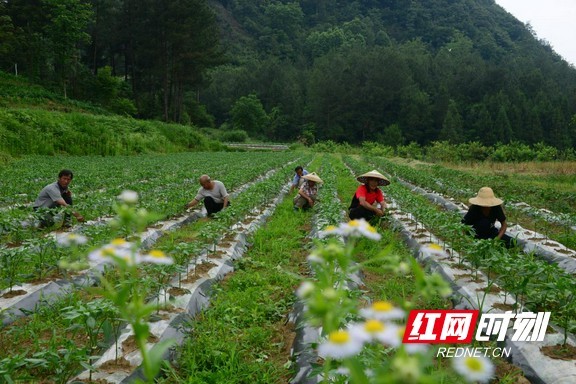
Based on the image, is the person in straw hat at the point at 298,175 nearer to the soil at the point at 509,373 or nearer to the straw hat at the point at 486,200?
the straw hat at the point at 486,200

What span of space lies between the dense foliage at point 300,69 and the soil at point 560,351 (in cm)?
2419

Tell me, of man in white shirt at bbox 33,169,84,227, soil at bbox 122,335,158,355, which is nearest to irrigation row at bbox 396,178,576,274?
soil at bbox 122,335,158,355

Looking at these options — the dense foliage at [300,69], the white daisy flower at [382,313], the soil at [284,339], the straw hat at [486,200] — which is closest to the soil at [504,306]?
the soil at [284,339]

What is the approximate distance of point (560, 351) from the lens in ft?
10.2

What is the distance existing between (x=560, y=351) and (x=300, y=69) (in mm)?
76614

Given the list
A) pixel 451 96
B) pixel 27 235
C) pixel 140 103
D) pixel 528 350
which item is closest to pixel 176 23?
pixel 140 103

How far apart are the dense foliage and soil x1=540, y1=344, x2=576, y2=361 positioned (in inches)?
952

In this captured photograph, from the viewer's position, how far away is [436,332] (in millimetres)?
2100

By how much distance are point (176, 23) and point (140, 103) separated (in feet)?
37.5

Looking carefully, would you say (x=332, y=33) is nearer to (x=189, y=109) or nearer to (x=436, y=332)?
(x=189, y=109)

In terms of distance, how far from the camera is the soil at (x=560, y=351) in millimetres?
3047

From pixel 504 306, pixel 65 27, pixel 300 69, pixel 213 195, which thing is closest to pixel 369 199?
pixel 213 195

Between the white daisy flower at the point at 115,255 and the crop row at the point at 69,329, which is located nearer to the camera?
the white daisy flower at the point at 115,255

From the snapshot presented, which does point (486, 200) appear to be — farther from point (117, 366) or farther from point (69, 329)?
point (69, 329)
